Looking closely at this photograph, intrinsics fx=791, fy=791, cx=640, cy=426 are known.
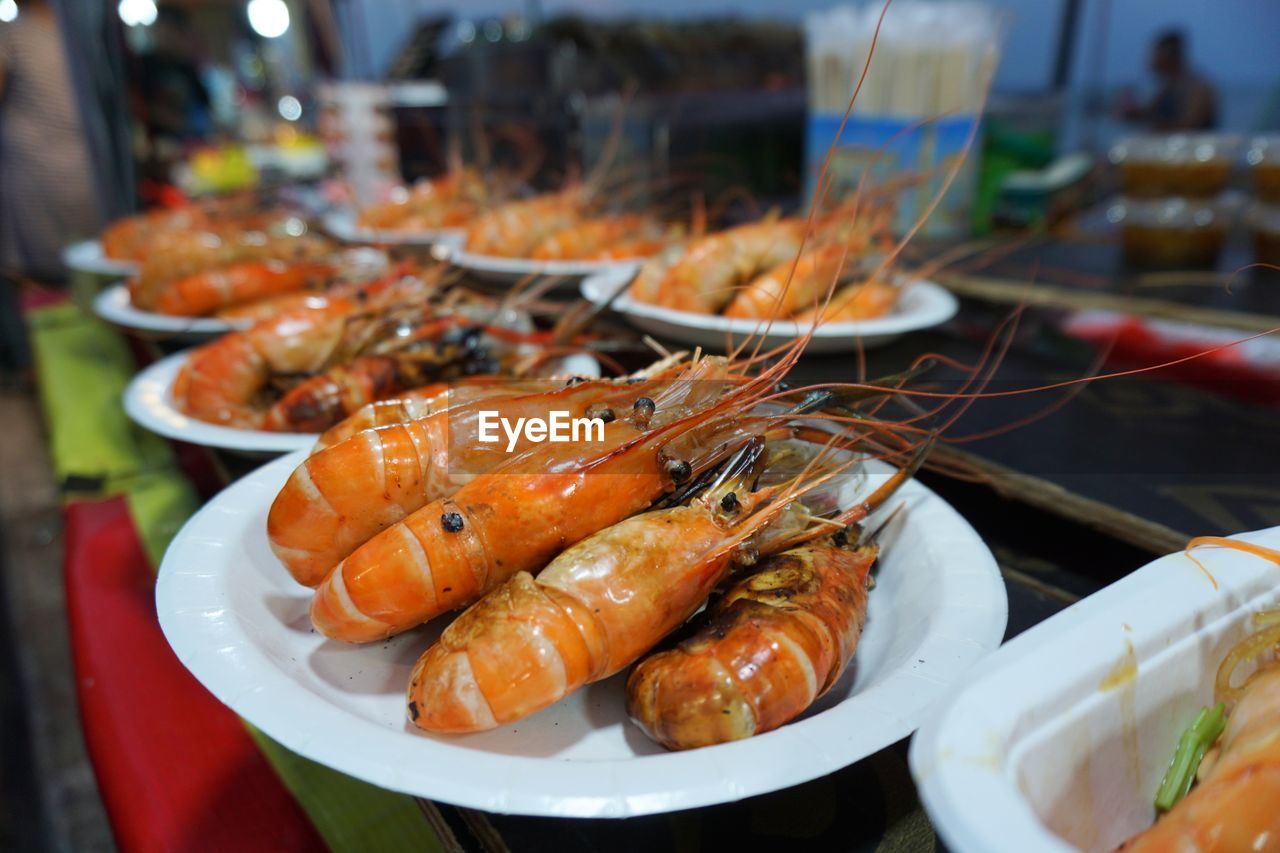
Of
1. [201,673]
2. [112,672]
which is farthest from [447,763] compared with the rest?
[112,672]

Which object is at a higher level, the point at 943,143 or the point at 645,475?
the point at 943,143

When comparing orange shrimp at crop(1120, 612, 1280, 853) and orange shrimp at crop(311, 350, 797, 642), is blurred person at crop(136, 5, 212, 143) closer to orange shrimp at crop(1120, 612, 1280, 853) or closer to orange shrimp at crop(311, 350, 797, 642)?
orange shrimp at crop(311, 350, 797, 642)

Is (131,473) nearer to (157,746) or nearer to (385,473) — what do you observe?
(157,746)

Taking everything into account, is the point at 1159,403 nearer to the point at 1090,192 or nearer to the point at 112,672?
the point at 112,672

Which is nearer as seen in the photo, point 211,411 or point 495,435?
point 495,435

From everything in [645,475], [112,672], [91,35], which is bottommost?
[112,672]

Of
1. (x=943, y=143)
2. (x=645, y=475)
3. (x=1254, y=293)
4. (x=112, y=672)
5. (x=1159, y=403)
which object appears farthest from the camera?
(x=943, y=143)

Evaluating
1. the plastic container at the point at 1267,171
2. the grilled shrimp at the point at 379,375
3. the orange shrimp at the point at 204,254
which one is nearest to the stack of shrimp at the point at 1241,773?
the grilled shrimp at the point at 379,375

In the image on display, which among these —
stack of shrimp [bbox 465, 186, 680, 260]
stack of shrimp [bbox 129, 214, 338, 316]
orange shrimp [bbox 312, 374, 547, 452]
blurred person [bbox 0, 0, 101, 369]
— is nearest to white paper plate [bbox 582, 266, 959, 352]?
orange shrimp [bbox 312, 374, 547, 452]

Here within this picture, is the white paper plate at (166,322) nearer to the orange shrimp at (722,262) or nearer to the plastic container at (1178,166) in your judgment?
the orange shrimp at (722,262)
